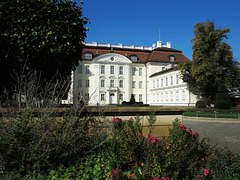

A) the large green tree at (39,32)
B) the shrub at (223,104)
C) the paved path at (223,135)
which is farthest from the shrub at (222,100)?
the large green tree at (39,32)

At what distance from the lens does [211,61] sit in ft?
97.3

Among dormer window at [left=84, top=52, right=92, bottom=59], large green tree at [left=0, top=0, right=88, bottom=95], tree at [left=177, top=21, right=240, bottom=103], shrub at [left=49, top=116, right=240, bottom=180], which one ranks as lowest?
shrub at [left=49, top=116, right=240, bottom=180]

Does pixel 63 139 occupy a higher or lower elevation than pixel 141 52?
lower

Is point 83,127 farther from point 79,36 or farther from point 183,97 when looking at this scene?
point 183,97

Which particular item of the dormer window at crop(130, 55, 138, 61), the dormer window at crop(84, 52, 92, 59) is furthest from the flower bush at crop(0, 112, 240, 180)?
the dormer window at crop(130, 55, 138, 61)

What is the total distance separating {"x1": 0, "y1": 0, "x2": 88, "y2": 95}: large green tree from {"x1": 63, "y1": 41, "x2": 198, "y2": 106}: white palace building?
3710 centimetres

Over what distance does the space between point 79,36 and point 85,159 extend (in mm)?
4285

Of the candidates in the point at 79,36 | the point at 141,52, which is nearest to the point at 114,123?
the point at 79,36

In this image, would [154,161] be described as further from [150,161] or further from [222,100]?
[222,100]

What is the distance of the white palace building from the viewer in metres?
46.0

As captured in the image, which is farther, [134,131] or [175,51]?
[175,51]

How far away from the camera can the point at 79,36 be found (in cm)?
667

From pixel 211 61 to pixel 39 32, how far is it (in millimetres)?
28901

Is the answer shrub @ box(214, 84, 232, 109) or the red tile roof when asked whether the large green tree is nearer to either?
shrub @ box(214, 84, 232, 109)
